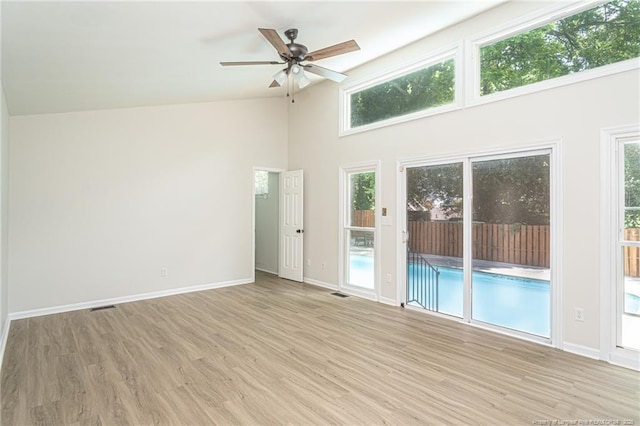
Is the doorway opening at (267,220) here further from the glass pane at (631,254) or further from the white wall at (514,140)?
the glass pane at (631,254)

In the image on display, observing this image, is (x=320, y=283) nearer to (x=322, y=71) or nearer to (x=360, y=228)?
(x=360, y=228)

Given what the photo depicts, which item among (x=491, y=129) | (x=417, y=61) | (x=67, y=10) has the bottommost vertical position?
(x=491, y=129)

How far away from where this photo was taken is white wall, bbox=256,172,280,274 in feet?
24.1

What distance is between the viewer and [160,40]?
311 cm

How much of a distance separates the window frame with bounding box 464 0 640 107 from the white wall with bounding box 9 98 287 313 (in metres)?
3.83

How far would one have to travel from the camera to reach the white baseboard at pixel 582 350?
124 inches

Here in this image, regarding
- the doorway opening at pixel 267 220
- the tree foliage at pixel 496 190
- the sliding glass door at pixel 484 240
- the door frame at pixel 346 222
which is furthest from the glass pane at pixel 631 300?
the doorway opening at pixel 267 220

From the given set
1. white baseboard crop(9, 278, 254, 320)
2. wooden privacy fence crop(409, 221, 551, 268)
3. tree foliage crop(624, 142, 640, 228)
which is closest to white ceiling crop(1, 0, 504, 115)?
tree foliage crop(624, 142, 640, 228)

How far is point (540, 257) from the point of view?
3.60 metres

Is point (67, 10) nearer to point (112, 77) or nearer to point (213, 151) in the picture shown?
point (112, 77)

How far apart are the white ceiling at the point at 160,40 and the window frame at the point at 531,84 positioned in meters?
0.32

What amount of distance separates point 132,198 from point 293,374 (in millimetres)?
3876

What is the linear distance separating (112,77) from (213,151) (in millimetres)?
2356

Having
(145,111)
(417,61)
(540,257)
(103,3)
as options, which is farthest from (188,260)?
(540,257)
